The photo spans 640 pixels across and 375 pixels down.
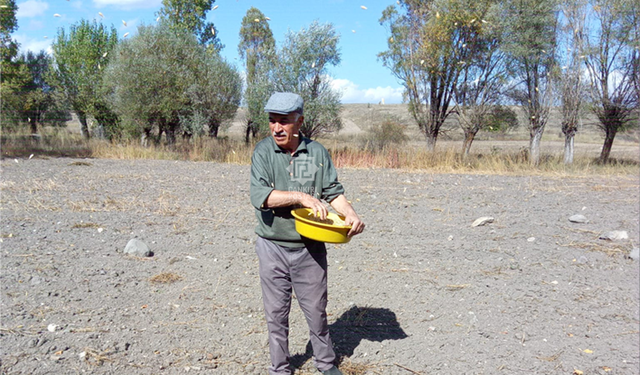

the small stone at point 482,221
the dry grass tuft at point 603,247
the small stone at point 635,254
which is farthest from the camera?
the small stone at point 482,221

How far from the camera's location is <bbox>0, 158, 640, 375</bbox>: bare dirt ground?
315 centimetres

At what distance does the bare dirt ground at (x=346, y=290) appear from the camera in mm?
3152

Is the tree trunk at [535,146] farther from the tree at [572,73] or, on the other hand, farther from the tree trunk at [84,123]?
the tree trunk at [84,123]

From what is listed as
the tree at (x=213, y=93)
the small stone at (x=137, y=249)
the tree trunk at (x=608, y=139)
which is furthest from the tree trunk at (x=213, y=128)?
the small stone at (x=137, y=249)

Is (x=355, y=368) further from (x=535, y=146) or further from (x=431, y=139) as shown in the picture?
(x=431, y=139)

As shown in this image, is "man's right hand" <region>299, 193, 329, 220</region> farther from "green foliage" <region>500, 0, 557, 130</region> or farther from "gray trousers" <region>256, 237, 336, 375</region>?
"green foliage" <region>500, 0, 557, 130</region>

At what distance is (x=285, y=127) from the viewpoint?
2.62 meters

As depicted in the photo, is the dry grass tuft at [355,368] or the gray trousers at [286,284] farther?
the dry grass tuft at [355,368]

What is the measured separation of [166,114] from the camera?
58.9 ft

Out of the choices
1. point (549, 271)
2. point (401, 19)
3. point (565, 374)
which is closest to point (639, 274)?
point (549, 271)

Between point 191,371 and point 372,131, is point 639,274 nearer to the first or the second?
point 191,371

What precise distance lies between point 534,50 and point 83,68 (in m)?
19.5

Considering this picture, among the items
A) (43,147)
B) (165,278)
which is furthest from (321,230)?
(43,147)

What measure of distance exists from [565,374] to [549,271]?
1911 millimetres
